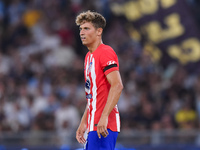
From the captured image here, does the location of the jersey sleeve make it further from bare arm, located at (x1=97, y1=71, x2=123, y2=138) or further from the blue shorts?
the blue shorts

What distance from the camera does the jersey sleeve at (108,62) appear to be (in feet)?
15.5

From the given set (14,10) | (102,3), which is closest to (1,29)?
(14,10)

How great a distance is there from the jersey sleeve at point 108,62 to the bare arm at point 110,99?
53mm

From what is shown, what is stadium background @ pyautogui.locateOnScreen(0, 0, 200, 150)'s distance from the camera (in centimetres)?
939

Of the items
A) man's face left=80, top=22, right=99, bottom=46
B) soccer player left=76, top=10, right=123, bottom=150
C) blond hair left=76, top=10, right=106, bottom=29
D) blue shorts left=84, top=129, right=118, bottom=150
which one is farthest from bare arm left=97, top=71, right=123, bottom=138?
blond hair left=76, top=10, right=106, bottom=29

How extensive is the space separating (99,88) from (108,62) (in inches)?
11.8

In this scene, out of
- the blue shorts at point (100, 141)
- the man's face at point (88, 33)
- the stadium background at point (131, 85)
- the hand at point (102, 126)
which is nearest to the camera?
the hand at point (102, 126)

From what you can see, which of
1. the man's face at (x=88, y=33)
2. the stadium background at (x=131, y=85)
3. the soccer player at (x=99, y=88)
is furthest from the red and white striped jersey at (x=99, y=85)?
the stadium background at (x=131, y=85)

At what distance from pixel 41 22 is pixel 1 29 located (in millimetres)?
1224

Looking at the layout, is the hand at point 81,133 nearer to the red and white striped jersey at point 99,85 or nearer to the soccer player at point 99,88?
the soccer player at point 99,88

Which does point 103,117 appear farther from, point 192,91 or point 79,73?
point 79,73

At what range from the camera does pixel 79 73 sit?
11.9 m

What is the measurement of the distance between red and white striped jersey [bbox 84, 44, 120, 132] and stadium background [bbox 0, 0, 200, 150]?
14.6ft

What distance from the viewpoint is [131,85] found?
36.4 feet
